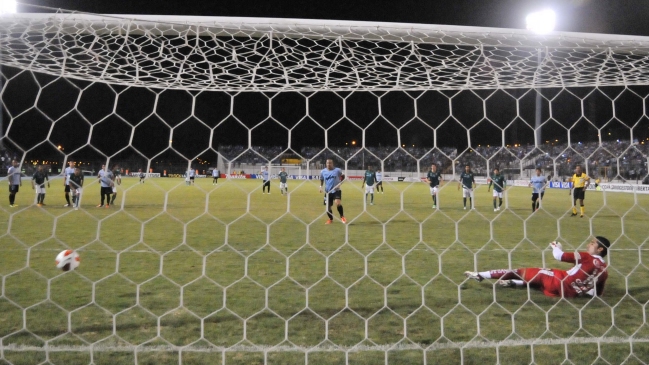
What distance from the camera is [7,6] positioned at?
2875mm

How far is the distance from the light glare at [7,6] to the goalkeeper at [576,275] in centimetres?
420

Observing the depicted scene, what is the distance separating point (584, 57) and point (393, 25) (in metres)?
1.69

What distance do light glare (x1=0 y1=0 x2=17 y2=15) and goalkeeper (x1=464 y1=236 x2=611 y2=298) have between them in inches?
165

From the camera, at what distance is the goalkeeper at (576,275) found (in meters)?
3.43

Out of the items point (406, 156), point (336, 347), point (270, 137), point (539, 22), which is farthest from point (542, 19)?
point (336, 347)

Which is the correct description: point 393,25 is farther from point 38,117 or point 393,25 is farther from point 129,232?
point 129,232

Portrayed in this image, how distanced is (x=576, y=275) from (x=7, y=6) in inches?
183

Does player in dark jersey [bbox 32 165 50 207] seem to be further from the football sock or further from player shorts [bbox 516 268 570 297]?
player shorts [bbox 516 268 570 297]

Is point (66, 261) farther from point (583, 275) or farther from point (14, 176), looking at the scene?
point (14, 176)

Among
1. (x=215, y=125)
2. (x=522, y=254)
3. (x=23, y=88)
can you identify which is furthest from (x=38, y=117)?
(x=522, y=254)

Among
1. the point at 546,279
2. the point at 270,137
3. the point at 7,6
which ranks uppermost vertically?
the point at 7,6

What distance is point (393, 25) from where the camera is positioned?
3113 mm

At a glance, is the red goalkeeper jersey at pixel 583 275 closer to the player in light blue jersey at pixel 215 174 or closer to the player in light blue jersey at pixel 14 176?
the player in light blue jersey at pixel 215 174

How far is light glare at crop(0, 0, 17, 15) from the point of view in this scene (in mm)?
2762
